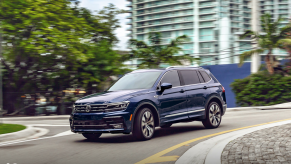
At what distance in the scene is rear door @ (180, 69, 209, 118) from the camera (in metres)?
10.5

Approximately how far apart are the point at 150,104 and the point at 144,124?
50cm

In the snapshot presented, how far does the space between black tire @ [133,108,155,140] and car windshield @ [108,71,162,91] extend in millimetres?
810

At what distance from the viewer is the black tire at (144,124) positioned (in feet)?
28.9

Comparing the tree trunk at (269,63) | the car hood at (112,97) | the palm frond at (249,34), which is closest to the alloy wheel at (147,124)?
the car hood at (112,97)

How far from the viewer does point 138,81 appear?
1004 cm

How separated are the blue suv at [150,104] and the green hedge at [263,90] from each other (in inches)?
504

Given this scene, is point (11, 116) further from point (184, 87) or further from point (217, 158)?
point (217, 158)

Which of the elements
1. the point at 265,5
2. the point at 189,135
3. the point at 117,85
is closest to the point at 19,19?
the point at 117,85

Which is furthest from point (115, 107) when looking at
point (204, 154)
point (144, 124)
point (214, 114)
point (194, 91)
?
point (214, 114)

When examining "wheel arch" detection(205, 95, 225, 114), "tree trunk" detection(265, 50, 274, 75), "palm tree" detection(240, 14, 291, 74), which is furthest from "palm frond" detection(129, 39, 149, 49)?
"wheel arch" detection(205, 95, 225, 114)

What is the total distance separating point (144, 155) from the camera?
24.2 ft

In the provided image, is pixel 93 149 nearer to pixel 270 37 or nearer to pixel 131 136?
pixel 131 136

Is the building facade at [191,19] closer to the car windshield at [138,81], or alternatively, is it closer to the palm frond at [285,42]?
the palm frond at [285,42]

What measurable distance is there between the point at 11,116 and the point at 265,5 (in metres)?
115
